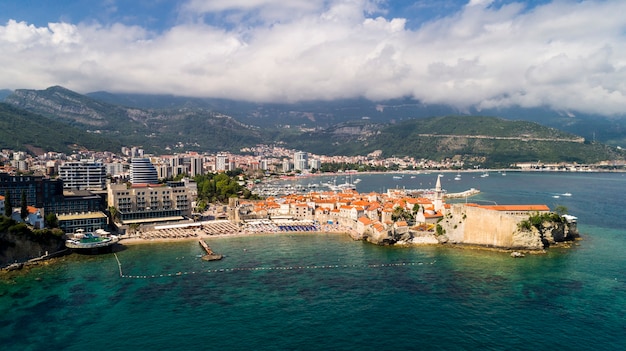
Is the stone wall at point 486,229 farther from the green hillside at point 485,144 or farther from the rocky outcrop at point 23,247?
the green hillside at point 485,144

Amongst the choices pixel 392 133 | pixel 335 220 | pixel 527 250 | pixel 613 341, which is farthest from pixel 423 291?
pixel 392 133

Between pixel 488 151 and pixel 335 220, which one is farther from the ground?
pixel 488 151

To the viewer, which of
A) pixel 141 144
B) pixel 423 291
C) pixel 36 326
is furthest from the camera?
pixel 141 144

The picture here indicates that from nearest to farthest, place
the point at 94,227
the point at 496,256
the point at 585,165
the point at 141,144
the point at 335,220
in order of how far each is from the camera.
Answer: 1. the point at 496,256
2. the point at 94,227
3. the point at 335,220
4. the point at 585,165
5. the point at 141,144

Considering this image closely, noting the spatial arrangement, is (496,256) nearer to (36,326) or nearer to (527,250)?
(527,250)

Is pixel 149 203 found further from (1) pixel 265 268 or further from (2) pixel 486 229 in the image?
(2) pixel 486 229

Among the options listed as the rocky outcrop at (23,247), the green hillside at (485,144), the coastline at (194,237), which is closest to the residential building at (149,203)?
the coastline at (194,237)

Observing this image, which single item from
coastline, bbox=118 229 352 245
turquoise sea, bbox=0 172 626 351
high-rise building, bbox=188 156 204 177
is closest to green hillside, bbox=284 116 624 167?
high-rise building, bbox=188 156 204 177
